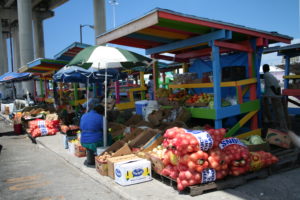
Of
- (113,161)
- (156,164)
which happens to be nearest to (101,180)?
(113,161)

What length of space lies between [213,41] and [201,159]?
3.12 m

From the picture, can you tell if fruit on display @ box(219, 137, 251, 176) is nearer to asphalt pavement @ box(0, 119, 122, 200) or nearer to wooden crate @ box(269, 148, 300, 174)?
wooden crate @ box(269, 148, 300, 174)

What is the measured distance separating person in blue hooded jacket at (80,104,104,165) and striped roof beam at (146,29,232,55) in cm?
282

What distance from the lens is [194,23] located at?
556 centimetres

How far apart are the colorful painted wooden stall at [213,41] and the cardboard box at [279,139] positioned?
0.81 meters

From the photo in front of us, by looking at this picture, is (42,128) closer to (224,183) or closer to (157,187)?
(157,187)

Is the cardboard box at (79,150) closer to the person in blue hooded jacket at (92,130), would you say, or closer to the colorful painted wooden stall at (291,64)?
the person in blue hooded jacket at (92,130)

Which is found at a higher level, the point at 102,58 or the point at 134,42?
the point at 134,42

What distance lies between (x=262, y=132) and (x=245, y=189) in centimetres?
317

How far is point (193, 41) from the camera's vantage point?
6863 mm

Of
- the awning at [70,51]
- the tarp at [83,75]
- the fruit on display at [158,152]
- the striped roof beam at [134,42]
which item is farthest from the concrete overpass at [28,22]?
the fruit on display at [158,152]

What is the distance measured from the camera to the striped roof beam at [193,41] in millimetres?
6062

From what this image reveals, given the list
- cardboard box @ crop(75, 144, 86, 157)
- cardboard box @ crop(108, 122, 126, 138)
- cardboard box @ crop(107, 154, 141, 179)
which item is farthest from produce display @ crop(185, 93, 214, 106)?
cardboard box @ crop(75, 144, 86, 157)

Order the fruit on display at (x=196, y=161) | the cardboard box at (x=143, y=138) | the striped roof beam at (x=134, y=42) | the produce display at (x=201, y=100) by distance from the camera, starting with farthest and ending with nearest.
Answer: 1. the striped roof beam at (x=134, y=42)
2. the produce display at (x=201, y=100)
3. the cardboard box at (x=143, y=138)
4. the fruit on display at (x=196, y=161)
